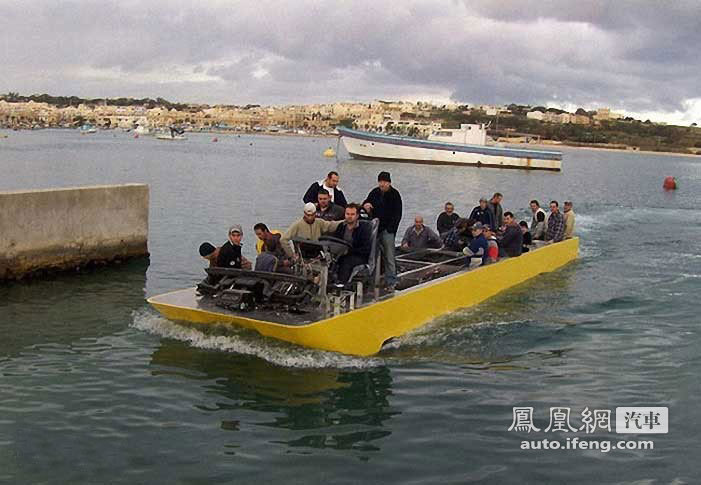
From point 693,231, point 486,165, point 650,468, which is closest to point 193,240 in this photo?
point 650,468

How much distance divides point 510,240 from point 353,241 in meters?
6.99

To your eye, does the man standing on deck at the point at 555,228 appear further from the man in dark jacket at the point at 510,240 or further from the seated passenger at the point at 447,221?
the man in dark jacket at the point at 510,240

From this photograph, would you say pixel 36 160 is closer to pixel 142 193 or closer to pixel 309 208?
pixel 142 193

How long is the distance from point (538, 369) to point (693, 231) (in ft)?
77.2

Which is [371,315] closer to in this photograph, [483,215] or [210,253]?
[210,253]

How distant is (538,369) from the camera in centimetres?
1186

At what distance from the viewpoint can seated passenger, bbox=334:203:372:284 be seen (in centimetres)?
1212

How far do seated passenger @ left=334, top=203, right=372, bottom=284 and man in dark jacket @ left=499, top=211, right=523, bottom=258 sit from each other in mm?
6678

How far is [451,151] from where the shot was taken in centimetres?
8238

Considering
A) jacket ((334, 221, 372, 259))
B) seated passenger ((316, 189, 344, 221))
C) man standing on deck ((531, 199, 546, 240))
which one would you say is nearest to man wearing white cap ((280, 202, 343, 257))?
jacket ((334, 221, 372, 259))

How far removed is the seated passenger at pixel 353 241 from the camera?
1212cm

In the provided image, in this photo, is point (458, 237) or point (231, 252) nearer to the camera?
point (231, 252)

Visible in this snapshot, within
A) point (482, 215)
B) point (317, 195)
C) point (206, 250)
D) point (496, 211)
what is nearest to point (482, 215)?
point (482, 215)

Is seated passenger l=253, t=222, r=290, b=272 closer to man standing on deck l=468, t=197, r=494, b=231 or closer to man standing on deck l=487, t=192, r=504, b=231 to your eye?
man standing on deck l=468, t=197, r=494, b=231
